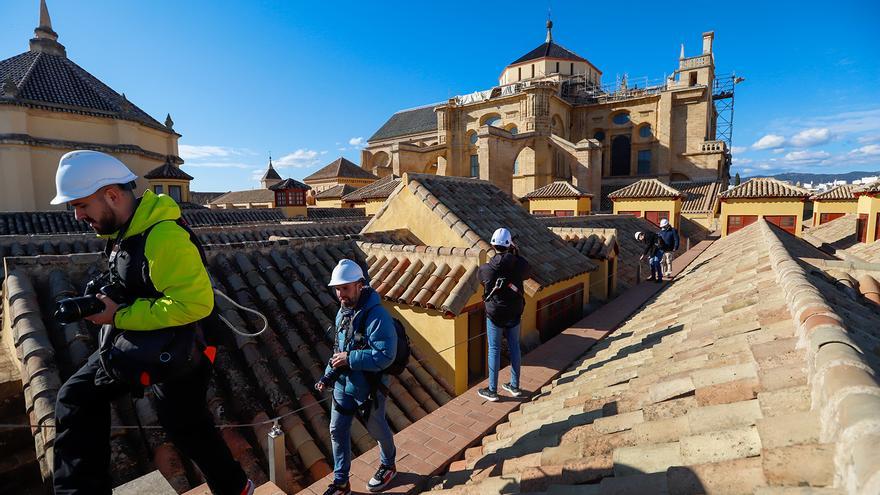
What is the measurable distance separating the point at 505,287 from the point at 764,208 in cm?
1908

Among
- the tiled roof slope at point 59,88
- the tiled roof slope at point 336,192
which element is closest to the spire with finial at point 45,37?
the tiled roof slope at point 59,88

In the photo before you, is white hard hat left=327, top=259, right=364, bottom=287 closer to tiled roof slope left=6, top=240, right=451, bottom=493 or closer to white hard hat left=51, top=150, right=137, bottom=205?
tiled roof slope left=6, top=240, right=451, bottom=493

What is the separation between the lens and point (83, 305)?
1.98m

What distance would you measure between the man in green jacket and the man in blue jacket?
94 cm

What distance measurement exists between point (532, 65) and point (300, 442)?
45.8m

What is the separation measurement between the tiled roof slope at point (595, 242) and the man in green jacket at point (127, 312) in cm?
831

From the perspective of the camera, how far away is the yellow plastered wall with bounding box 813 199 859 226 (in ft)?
77.3

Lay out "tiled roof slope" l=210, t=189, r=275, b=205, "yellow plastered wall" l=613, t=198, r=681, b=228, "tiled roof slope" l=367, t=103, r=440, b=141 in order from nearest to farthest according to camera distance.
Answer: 1. "yellow plastered wall" l=613, t=198, r=681, b=228
2. "tiled roof slope" l=210, t=189, r=275, b=205
3. "tiled roof slope" l=367, t=103, r=440, b=141

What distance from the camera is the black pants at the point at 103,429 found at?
2.18 metres

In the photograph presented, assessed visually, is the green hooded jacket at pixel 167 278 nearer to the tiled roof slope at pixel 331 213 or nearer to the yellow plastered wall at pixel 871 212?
the yellow plastered wall at pixel 871 212

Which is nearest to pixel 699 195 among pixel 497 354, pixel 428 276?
pixel 428 276

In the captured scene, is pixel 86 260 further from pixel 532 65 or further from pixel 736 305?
pixel 532 65

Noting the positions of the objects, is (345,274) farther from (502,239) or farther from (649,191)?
(649,191)

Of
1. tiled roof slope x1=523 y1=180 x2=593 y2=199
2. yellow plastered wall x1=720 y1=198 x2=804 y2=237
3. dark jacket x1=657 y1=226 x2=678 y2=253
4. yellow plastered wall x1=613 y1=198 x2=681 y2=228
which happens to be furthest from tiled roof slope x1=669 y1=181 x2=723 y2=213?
dark jacket x1=657 y1=226 x2=678 y2=253
